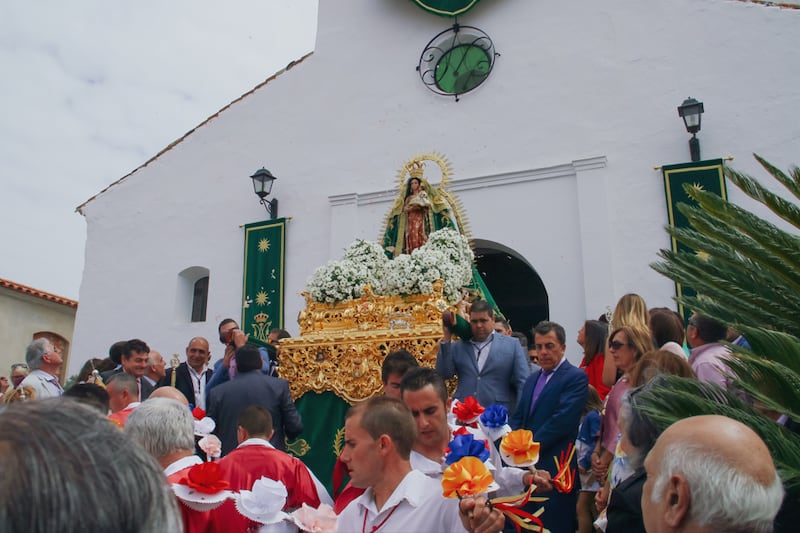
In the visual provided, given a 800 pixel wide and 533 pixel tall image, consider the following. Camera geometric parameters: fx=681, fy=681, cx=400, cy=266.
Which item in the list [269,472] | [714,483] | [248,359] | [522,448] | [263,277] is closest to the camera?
[714,483]

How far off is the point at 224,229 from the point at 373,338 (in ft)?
21.3

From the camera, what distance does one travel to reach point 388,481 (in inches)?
108

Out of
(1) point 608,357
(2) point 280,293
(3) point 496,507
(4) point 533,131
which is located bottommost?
(3) point 496,507

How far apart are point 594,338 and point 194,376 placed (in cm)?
385

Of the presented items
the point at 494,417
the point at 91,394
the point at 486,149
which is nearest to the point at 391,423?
the point at 494,417

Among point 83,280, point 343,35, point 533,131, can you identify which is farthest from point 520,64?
point 83,280

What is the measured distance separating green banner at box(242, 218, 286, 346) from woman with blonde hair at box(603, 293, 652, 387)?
6.98 metres

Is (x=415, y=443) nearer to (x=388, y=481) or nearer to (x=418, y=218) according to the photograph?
(x=388, y=481)

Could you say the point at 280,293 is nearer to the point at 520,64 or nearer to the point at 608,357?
the point at 520,64

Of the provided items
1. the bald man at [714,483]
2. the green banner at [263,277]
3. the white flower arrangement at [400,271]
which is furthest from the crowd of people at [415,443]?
the green banner at [263,277]

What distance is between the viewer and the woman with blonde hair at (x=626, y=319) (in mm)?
4570

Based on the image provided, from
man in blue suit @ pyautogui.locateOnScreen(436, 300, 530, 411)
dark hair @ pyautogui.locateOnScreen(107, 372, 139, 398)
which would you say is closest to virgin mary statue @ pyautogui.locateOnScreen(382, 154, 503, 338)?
man in blue suit @ pyautogui.locateOnScreen(436, 300, 530, 411)

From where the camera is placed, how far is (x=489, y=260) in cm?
1243

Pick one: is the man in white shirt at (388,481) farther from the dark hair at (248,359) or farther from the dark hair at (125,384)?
the dark hair at (248,359)
